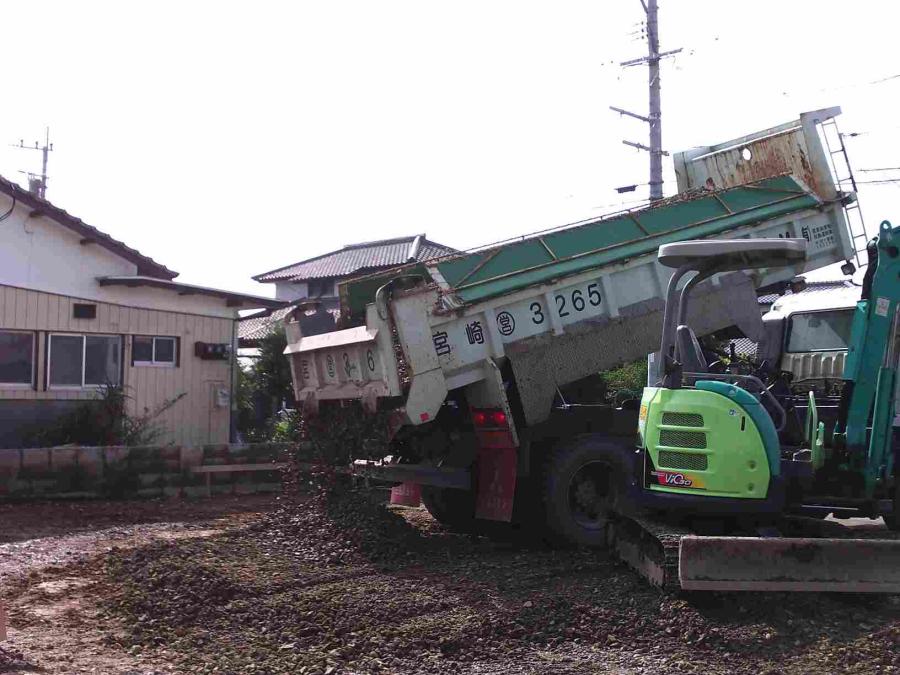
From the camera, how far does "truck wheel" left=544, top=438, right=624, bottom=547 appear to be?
372 inches

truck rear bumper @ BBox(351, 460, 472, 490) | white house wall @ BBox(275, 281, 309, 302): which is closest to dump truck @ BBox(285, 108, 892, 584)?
truck rear bumper @ BBox(351, 460, 472, 490)

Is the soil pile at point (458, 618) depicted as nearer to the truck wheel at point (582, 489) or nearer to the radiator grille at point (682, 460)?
the truck wheel at point (582, 489)

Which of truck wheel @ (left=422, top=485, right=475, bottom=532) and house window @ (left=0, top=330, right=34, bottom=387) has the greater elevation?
house window @ (left=0, top=330, right=34, bottom=387)

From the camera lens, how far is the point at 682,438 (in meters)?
7.16

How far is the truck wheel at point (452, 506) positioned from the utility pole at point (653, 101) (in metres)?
19.8

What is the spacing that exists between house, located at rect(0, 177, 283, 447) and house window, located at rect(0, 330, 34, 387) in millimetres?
16

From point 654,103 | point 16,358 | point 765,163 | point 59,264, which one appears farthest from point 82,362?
point 654,103

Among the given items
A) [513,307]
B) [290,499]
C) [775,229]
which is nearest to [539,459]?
[513,307]

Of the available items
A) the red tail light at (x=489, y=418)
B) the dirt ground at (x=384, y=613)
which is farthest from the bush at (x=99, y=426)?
the red tail light at (x=489, y=418)

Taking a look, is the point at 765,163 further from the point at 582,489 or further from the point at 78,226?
the point at 78,226

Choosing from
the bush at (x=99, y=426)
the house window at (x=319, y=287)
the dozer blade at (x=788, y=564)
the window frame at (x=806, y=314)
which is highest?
the house window at (x=319, y=287)

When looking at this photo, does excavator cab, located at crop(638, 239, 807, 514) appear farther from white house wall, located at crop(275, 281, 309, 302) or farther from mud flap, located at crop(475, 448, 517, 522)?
white house wall, located at crop(275, 281, 309, 302)

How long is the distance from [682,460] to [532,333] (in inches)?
113

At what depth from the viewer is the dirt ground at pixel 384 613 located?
6141mm
